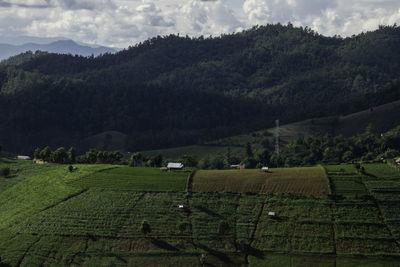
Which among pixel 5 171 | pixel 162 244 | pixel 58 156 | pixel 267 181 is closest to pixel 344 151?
pixel 267 181

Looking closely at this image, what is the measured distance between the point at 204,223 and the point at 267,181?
22457 mm

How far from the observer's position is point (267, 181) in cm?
11144

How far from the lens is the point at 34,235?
315 ft

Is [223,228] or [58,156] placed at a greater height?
[58,156]

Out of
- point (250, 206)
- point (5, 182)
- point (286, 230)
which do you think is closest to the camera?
point (286, 230)

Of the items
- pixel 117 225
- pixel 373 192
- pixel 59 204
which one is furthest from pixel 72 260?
pixel 373 192

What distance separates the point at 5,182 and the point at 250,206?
67.8 m

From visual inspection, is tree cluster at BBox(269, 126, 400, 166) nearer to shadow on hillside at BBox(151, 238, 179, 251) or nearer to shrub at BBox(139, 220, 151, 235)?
shrub at BBox(139, 220, 151, 235)

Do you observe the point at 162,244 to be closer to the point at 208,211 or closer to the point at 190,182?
the point at 208,211

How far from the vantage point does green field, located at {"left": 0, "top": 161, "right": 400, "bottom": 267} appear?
8619 centimetres

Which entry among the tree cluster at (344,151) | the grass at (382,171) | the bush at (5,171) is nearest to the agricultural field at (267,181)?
the grass at (382,171)

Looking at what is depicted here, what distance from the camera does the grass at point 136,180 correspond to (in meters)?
113

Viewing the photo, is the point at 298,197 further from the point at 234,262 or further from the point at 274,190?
the point at 234,262

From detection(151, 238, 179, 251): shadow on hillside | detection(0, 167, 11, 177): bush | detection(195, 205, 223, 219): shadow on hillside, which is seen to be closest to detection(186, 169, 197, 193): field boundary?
detection(195, 205, 223, 219): shadow on hillside
